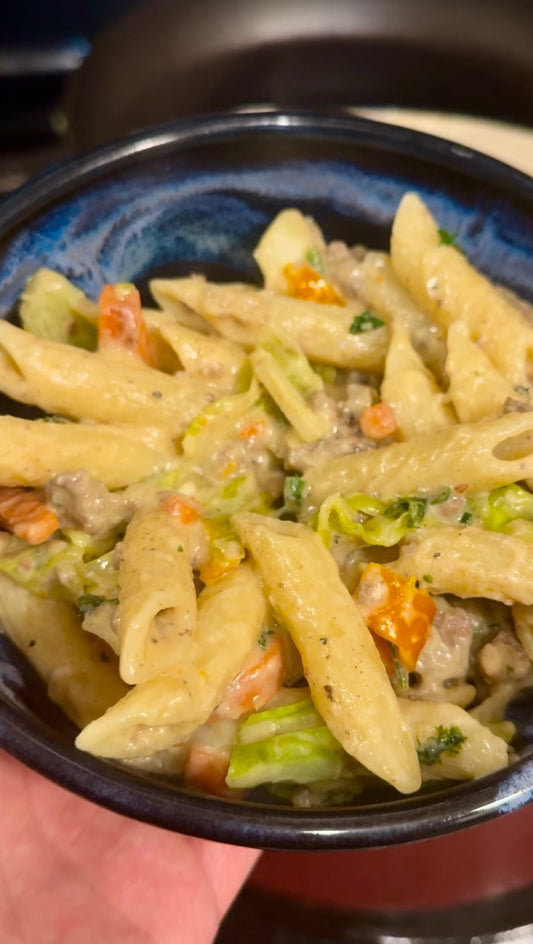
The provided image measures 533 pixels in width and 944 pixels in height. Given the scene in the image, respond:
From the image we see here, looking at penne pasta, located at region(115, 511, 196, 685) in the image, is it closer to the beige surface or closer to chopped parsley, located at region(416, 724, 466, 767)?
chopped parsley, located at region(416, 724, 466, 767)

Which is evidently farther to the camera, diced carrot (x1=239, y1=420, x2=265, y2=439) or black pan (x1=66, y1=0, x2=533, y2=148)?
black pan (x1=66, y1=0, x2=533, y2=148)

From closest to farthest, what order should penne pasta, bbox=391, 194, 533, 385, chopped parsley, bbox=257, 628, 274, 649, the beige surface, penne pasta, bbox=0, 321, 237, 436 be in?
chopped parsley, bbox=257, 628, 274, 649 < penne pasta, bbox=0, 321, 237, 436 < penne pasta, bbox=391, 194, 533, 385 < the beige surface

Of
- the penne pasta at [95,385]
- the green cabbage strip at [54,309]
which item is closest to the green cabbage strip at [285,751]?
the penne pasta at [95,385]

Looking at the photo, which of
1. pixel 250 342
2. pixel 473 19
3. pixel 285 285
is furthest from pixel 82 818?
pixel 473 19

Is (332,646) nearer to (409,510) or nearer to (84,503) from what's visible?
(409,510)

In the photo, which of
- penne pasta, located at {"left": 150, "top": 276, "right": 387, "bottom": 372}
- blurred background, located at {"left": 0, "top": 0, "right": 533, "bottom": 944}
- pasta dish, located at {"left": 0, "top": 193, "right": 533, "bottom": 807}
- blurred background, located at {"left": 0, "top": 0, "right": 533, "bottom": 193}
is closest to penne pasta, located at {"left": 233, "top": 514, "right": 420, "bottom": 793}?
pasta dish, located at {"left": 0, "top": 193, "right": 533, "bottom": 807}

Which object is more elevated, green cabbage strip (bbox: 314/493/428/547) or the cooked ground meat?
the cooked ground meat
